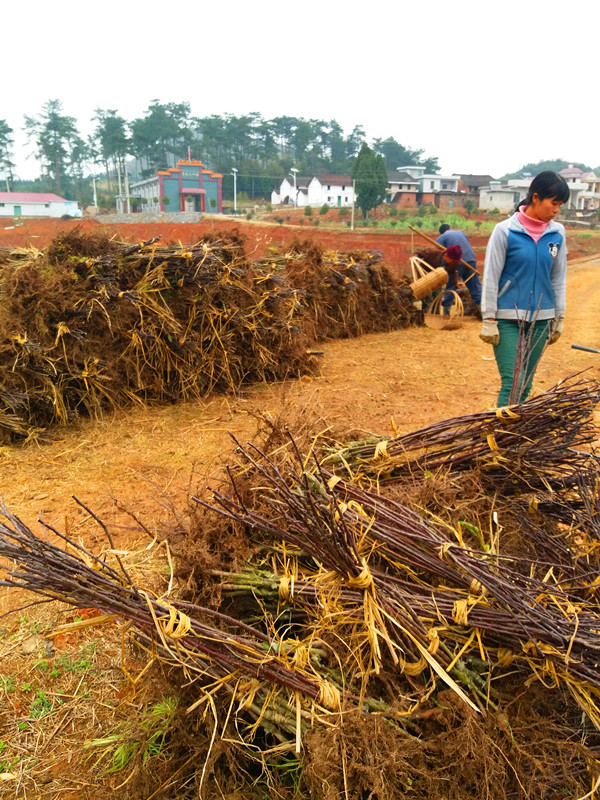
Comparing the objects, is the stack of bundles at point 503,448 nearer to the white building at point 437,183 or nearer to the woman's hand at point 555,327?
the woman's hand at point 555,327

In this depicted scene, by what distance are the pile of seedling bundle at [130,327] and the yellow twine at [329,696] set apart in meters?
4.12

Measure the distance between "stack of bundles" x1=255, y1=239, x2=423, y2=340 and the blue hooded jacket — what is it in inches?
172

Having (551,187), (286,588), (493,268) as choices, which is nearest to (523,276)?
(493,268)

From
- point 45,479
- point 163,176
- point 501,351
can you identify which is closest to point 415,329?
point 501,351

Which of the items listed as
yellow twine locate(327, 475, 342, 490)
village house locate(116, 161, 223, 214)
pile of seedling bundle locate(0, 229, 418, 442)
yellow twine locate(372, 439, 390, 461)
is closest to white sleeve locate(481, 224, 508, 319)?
yellow twine locate(372, 439, 390, 461)

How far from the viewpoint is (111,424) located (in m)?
5.25

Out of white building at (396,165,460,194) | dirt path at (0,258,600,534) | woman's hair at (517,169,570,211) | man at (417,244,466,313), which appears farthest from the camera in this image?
white building at (396,165,460,194)

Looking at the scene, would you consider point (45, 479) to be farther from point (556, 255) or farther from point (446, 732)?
point (556, 255)

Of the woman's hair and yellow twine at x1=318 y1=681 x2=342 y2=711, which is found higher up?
the woman's hair

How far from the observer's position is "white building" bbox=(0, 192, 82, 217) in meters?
54.4

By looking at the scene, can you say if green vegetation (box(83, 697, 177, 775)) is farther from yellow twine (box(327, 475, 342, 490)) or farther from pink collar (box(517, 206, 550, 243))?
pink collar (box(517, 206, 550, 243))

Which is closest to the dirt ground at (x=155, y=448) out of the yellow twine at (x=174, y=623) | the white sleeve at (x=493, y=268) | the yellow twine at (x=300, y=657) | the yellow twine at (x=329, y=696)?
the yellow twine at (x=174, y=623)

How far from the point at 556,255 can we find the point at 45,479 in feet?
13.4

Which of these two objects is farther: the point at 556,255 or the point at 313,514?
the point at 556,255
